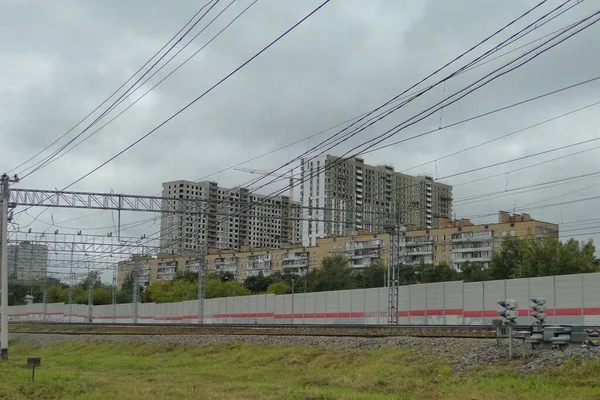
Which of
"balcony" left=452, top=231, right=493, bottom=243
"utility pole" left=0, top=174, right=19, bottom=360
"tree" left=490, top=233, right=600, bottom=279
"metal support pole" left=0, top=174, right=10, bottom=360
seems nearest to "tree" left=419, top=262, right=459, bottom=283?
"tree" left=490, top=233, right=600, bottom=279

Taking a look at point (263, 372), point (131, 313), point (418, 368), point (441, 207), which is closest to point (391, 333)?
point (263, 372)

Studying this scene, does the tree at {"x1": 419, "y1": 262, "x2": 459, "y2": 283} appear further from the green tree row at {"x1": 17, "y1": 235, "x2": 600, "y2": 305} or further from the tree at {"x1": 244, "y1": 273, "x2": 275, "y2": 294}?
the tree at {"x1": 244, "y1": 273, "x2": 275, "y2": 294}

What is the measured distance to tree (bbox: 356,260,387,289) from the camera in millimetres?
114625

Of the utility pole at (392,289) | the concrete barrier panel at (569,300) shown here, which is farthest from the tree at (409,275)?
the concrete barrier panel at (569,300)

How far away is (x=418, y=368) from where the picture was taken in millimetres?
24859

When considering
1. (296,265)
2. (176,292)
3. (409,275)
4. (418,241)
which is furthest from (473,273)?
(296,265)

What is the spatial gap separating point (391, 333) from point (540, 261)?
60.8m

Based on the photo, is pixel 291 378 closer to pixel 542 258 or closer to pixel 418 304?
pixel 418 304

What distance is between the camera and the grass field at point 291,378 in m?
20.1

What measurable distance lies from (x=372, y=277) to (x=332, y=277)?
6.28 m

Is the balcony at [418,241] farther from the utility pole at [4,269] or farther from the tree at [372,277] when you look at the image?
the utility pole at [4,269]

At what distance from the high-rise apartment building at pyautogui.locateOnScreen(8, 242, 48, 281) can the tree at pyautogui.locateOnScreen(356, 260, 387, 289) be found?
1872 inches

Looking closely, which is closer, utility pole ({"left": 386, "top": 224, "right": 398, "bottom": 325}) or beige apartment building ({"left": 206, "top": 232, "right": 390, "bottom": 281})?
utility pole ({"left": 386, "top": 224, "right": 398, "bottom": 325})

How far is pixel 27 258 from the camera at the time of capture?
87500 millimetres
